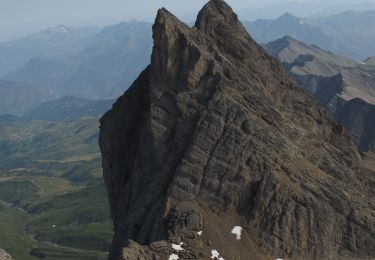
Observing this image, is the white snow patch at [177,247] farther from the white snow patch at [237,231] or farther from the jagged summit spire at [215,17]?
the jagged summit spire at [215,17]

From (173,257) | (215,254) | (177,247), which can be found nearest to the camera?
(173,257)

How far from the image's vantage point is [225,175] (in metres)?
98.2

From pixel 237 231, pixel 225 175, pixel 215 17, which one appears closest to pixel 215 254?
pixel 237 231

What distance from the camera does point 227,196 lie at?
3799 inches

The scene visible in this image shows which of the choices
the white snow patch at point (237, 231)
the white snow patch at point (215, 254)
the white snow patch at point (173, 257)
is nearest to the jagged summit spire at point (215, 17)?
the white snow patch at point (237, 231)

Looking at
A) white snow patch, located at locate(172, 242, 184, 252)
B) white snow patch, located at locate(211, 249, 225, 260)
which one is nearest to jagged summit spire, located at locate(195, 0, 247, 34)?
white snow patch, located at locate(211, 249, 225, 260)

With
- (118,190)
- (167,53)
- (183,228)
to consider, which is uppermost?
(167,53)

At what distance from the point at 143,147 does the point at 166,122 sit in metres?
7.49

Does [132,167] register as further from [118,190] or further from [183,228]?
[183,228]

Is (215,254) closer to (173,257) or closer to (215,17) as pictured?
(173,257)

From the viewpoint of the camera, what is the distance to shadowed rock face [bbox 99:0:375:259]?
9319 centimetres

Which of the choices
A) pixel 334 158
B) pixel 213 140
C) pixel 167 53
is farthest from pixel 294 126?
pixel 167 53

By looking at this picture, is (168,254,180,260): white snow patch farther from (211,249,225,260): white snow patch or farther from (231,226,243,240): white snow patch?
(231,226,243,240): white snow patch

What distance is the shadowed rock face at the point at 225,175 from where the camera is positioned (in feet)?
306
